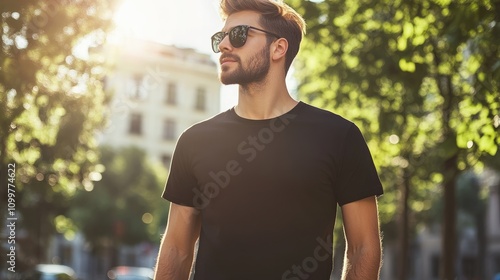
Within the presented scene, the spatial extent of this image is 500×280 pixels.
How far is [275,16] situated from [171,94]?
266 feet

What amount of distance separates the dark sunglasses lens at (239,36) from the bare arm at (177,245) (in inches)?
30.2

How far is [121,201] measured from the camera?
5759 centimetres

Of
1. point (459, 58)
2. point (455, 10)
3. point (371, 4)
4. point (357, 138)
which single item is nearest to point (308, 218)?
point (357, 138)

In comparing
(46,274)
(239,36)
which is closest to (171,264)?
(239,36)

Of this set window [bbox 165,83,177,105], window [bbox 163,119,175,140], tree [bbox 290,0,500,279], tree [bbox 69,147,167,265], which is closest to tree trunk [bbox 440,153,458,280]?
tree [bbox 290,0,500,279]

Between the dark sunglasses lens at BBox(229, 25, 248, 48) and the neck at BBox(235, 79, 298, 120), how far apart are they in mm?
194

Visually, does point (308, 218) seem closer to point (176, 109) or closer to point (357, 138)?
point (357, 138)

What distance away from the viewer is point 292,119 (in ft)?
13.8

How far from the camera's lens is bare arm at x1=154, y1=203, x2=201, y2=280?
4.27m

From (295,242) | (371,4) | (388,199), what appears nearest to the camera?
(295,242)

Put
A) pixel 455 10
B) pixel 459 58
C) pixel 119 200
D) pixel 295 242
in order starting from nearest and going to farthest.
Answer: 1. pixel 295 242
2. pixel 455 10
3. pixel 459 58
4. pixel 119 200

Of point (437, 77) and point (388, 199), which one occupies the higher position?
point (437, 77)

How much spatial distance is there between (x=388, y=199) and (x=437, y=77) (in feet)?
59.4

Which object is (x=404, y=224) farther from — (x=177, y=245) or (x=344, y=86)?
(x=177, y=245)
